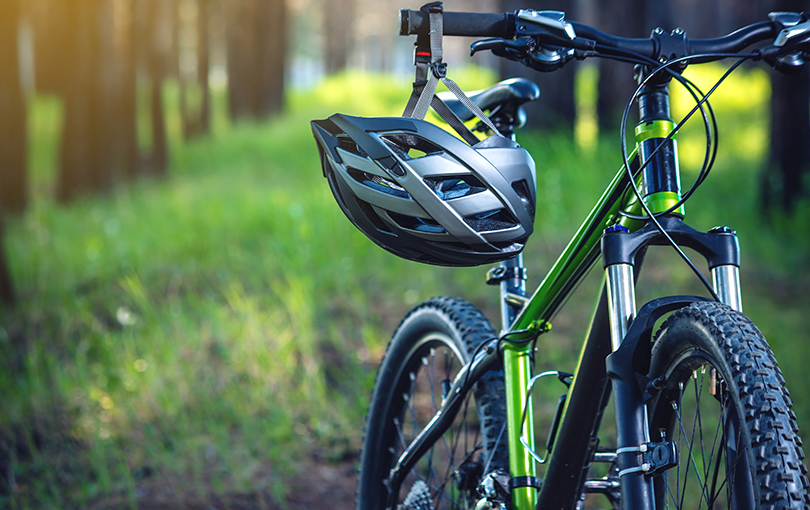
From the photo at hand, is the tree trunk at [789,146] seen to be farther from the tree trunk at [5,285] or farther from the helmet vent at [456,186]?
the tree trunk at [5,285]

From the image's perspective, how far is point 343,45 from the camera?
128ft

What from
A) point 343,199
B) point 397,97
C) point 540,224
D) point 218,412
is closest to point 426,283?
point 540,224

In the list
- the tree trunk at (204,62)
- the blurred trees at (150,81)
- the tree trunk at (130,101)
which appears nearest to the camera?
the blurred trees at (150,81)

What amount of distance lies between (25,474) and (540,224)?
460 centimetres

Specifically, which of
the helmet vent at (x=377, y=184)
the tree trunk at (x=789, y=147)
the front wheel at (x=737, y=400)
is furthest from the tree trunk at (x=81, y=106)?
the front wheel at (x=737, y=400)

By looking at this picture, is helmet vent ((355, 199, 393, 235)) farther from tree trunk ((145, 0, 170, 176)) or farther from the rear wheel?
tree trunk ((145, 0, 170, 176))

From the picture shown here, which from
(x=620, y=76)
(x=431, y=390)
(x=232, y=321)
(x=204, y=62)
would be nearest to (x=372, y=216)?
(x=431, y=390)

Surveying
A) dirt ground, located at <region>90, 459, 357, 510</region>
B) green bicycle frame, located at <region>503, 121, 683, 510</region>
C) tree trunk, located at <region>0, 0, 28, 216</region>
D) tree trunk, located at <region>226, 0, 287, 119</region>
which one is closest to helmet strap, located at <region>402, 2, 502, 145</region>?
green bicycle frame, located at <region>503, 121, 683, 510</region>

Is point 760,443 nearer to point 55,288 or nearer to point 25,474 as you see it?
point 25,474

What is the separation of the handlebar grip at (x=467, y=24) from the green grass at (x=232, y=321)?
98.5 inches

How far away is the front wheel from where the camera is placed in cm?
108

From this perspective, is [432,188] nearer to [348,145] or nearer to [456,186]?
[456,186]

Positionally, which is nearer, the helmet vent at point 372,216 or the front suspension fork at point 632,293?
the front suspension fork at point 632,293

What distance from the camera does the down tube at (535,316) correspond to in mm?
1627
